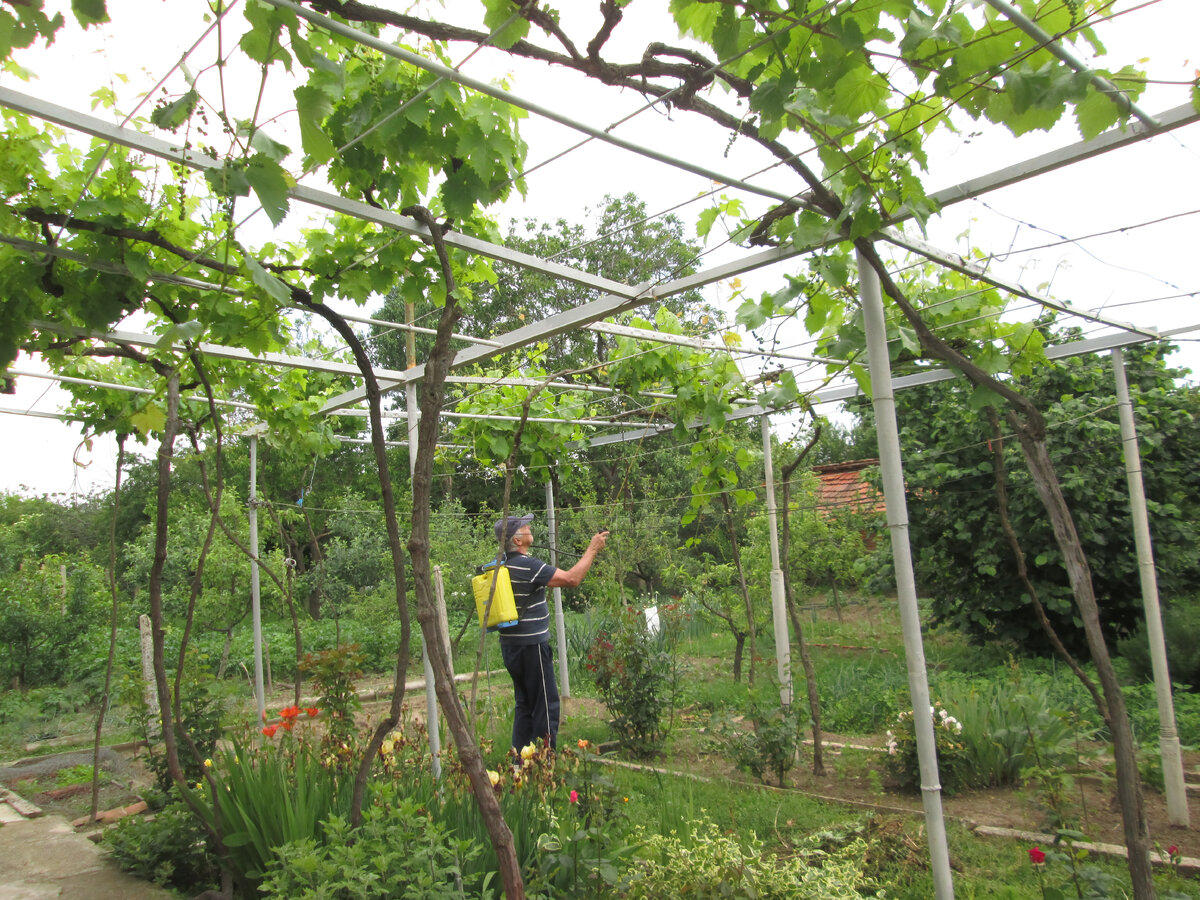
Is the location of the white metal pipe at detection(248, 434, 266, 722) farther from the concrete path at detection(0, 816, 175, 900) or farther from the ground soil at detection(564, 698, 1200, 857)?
the ground soil at detection(564, 698, 1200, 857)

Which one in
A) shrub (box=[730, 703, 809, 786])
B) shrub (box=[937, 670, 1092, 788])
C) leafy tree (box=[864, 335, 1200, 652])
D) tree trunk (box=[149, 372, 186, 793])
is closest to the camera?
tree trunk (box=[149, 372, 186, 793])

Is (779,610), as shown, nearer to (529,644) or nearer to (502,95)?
(529,644)

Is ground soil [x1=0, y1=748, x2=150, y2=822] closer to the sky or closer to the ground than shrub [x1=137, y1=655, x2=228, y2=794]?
closer to the ground

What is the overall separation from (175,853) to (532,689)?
211 cm

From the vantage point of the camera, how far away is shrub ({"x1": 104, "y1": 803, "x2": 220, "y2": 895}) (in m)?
3.27

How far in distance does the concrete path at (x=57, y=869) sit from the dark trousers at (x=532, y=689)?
2148mm

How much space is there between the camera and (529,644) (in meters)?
4.82

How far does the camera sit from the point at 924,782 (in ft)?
8.18

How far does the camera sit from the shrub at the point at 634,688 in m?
5.64

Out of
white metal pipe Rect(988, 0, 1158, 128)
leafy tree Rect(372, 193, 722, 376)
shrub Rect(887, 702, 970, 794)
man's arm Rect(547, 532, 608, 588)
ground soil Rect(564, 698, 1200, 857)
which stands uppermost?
leafy tree Rect(372, 193, 722, 376)

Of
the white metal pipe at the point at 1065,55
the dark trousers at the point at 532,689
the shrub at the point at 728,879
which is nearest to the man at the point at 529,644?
the dark trousers at the point at 532,689

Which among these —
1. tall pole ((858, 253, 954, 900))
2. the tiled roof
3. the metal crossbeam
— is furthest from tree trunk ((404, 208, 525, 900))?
the tiled roof

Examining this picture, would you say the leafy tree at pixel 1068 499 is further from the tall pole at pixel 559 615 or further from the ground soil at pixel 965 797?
the tall pole at pixel 559 615

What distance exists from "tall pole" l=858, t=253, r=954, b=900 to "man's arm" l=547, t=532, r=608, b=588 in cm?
147
